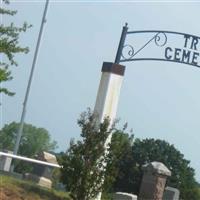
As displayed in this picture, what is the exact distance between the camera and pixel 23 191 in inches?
516

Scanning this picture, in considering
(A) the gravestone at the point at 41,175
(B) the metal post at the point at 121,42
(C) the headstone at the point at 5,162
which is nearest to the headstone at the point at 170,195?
(A) the gravestone at the point at 41,175

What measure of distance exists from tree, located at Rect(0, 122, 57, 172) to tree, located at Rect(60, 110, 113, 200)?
68.5 m

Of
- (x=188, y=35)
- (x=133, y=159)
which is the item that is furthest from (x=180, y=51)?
(x=133, y=159)

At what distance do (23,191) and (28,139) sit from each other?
7529cm

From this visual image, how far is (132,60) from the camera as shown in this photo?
16422 mm

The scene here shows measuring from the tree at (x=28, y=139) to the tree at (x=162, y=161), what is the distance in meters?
39.4

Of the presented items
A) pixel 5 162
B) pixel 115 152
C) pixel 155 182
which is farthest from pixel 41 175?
pixel 155 182

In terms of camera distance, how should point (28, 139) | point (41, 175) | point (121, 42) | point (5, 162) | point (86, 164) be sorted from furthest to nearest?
1. point (28, 139)
2. point (121, 42)
3. point (41, 175)
4. point (5, 162)
5. point (86, 164)

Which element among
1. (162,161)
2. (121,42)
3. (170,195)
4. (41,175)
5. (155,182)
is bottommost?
(41,175)

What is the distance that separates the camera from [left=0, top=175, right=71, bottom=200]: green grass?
12789 mm

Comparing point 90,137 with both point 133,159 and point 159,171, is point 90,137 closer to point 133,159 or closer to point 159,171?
point 159,171

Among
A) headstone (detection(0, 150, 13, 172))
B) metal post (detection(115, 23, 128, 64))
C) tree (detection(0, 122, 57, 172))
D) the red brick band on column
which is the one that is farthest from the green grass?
tree (detection(0, 122, 57, 172))

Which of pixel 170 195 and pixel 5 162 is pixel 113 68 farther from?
pixel 170 195

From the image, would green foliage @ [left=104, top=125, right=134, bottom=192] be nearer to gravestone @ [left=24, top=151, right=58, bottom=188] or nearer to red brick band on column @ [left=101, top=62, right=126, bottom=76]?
red brick band on column @ [left=101, top=62, right=126, bottom=76]
